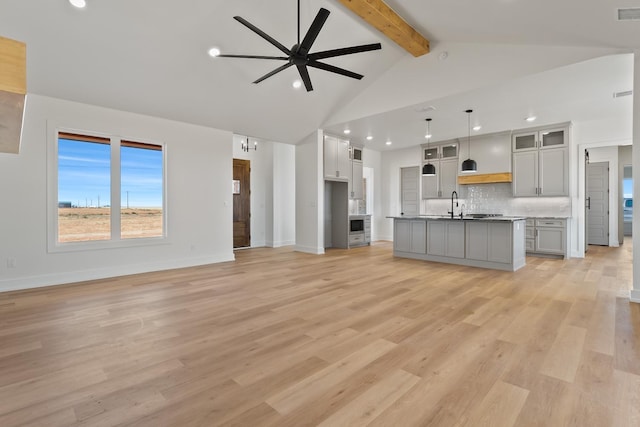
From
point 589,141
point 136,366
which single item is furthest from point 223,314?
point 589,141

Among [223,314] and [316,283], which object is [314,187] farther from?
[223,314]

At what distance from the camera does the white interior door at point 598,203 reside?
8.47m

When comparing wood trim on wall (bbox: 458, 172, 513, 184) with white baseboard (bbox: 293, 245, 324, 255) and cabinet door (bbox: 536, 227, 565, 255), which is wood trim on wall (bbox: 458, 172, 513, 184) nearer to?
cabinet door (bbox: 536, 227, 565, 255)

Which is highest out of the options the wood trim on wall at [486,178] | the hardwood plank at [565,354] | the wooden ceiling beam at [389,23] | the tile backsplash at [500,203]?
the wooden ceiling beam at [389,23]

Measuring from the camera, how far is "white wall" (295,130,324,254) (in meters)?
7.30

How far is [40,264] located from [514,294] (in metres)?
6.58

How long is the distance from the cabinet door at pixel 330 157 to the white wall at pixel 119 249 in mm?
2317

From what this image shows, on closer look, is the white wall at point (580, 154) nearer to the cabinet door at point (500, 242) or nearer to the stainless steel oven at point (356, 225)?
the cabinet door at point (500, 242)

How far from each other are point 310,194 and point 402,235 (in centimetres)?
241

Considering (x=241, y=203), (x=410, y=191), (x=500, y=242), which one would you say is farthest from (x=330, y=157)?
(x=500, y=242)

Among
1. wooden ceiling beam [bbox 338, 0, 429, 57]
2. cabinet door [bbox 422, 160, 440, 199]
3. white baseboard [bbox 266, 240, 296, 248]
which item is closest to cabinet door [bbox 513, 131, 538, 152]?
cabinet door [bbox 422, 160, 440, 199]

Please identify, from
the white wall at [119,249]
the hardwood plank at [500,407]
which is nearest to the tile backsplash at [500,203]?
the white wall at [119,249]

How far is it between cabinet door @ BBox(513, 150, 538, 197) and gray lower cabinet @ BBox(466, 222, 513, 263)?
2458mm

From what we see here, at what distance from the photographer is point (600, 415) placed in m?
1.60
